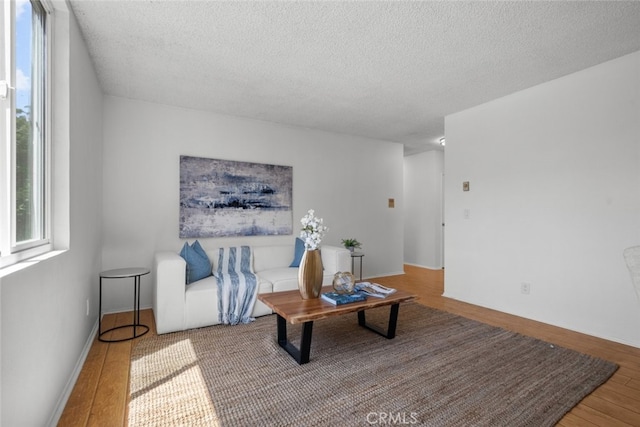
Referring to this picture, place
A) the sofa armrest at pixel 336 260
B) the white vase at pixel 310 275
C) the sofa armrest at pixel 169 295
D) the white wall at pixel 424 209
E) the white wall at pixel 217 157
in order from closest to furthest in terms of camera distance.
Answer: the white vase at pixel 310 275 → the sofa armrest at pixel 169 295 → the white wall at pixel 217 157 → the sofa armrest at pixel 336 260 → the white wall at pixel 424 209

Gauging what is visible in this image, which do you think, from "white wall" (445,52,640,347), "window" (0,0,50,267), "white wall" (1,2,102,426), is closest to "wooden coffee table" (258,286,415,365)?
"white wall" (1,2,102,426)

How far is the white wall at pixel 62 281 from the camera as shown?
3.96 feet

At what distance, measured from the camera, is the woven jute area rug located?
5.65ft

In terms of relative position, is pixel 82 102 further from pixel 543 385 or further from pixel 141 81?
pixel 543 385

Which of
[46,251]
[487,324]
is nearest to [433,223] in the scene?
[487,324]

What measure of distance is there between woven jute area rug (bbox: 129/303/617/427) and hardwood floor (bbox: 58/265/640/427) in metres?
0.06

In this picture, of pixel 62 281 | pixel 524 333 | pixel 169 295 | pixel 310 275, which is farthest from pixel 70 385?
pixel 524 333

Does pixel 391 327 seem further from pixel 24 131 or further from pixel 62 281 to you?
pixel 24 131

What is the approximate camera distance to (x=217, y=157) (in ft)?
13.4

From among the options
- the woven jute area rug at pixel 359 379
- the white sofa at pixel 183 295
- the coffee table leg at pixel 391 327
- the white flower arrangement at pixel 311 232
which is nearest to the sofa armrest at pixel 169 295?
the white sofa at pixel 183 295

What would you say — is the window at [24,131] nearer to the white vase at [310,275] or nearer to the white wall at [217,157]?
the white vase at [310,275]

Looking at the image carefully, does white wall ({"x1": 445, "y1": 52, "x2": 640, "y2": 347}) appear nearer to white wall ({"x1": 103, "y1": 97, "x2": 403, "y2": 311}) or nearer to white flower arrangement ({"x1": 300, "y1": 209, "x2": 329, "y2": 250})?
white wall ({"x1": 103, "y1": 97, "x2": 403, "y2": 311})

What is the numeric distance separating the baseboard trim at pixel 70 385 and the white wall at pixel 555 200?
401 centimetres

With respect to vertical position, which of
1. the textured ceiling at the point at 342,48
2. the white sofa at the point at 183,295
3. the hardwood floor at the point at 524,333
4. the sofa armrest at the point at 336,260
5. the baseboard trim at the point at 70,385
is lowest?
the hardwood floor at the point at 524,333
